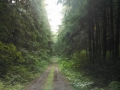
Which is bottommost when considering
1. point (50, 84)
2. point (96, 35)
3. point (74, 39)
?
point (50, 84)

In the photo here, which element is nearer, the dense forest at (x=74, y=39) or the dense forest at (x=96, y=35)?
the dense forest at (x=74, y=39)

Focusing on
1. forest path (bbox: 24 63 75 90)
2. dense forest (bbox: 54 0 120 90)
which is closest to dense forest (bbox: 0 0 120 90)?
dense forest (bbox: 54 0 120 90)

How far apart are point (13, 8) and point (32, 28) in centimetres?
548

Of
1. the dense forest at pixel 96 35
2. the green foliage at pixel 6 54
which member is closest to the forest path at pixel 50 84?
the dense forest at pixel 96 35

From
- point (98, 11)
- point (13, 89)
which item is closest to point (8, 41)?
point (13, 89)

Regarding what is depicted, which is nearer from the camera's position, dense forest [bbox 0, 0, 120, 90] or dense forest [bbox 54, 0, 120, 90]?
dense forest [bbox 0, 0, 120, 90]

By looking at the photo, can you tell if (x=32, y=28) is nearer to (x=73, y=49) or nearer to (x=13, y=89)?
(x=13, y=89)

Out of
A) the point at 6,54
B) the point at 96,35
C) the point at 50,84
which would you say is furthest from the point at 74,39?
the point at 6,54

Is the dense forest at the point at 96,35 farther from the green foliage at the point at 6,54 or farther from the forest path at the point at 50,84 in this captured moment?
the green foliage at the point at 6,54

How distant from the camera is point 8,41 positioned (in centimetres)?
1622

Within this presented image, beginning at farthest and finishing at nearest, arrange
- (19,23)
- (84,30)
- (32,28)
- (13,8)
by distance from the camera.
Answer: (84,30)
(32,28)
(19,23)
(13,8)

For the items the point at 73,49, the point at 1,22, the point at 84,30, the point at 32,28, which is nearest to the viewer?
the point at 1,22

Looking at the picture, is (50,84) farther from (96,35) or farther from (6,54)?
(96,35)

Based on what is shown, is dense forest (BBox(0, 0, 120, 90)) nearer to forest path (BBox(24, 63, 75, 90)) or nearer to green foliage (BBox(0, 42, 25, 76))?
green foliage (BBox(0, 42, 25, 76))
